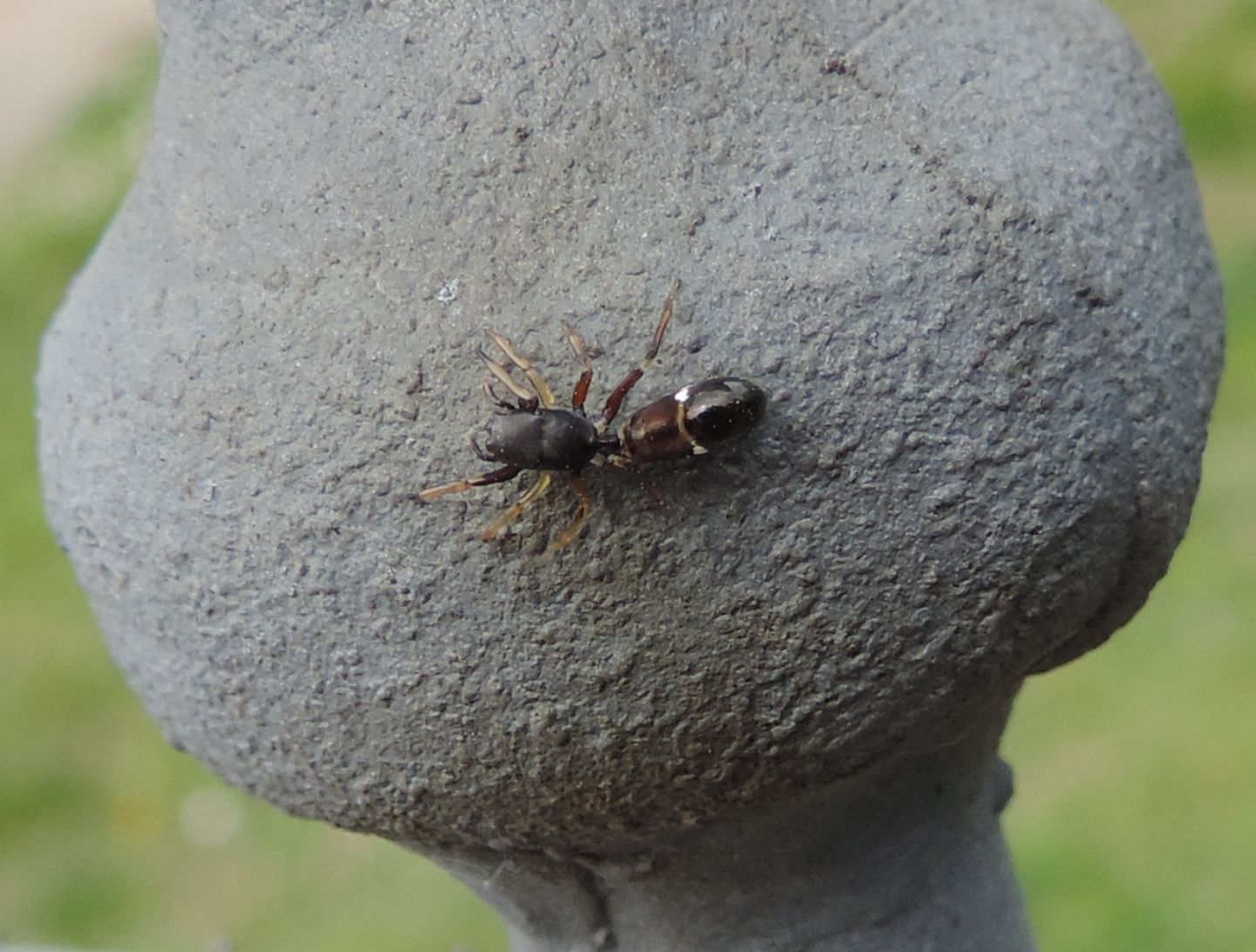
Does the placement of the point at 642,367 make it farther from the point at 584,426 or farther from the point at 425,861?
the point at 425,861

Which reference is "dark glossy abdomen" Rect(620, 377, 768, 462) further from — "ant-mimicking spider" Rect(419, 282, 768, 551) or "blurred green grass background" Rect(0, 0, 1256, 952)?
"blurred green grass background" Rect(0, 0, 1256, 952)

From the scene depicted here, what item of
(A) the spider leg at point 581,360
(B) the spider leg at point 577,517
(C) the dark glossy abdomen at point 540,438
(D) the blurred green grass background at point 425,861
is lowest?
(B) the spider leg at point 577,517

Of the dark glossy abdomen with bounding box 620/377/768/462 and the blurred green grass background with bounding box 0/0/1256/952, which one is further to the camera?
the blurred green grass background with bounding box 0/0/1256/952

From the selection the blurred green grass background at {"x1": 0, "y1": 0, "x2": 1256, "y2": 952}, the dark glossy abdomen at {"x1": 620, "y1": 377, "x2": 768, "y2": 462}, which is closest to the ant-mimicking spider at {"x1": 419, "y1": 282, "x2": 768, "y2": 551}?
the dark glossy abdomen at {"x1": 620, "y1": 377, "x2": 768, "y2": 462}

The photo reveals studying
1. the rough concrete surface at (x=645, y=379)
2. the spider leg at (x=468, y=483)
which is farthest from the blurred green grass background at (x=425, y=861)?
the spider leg at (x=468, y=483)

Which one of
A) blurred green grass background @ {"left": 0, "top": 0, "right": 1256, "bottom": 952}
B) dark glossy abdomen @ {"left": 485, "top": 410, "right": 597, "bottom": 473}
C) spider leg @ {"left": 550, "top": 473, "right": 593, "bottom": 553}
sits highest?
blurred green grass background @ {"left": 0, "top": 0, "right": 1256, "bottom": 952}

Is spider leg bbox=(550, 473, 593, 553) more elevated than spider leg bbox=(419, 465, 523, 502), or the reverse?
spider leg bbox=(419, 465, 523, 502)

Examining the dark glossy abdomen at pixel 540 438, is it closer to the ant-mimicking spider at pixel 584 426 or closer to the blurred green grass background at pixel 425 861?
the ant-mimicking spider at pixel 584 426
